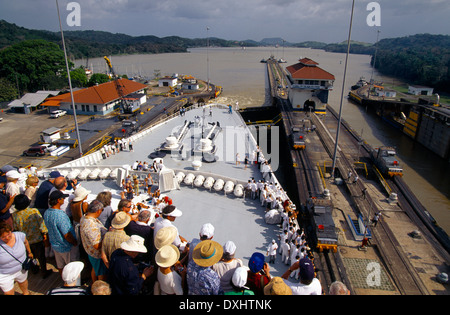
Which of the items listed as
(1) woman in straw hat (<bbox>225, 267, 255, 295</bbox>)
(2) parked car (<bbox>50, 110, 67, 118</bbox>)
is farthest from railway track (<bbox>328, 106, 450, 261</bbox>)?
(2) parked car (<bbox>50, 110, 67, 118</bbox>)

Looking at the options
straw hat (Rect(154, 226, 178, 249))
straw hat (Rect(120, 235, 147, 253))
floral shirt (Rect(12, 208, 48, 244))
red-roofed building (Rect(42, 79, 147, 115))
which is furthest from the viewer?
red-roofed building (Rect(42, 79, 147, 115))

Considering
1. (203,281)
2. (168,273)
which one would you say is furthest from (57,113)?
(203,281)

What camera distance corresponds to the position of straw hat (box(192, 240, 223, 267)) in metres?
4.50

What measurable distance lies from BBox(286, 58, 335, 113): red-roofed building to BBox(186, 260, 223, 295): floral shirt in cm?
3792

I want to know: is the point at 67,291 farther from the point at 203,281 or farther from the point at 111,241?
the point at 203,281

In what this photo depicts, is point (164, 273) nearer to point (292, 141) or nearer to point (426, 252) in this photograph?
point (426, 252)

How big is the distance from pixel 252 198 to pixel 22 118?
45312mm

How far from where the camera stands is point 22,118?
1687 inches

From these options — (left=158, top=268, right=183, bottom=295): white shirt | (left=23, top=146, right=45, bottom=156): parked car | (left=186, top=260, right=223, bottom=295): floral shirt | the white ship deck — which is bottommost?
(left=23, top=146, right=45, bottom=156): parked car

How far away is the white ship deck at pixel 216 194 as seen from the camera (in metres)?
10.1

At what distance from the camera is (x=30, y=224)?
5.96 meters

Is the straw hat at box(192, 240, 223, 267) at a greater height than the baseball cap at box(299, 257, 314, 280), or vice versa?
the straw hat at box(192, 240, 223, 267)

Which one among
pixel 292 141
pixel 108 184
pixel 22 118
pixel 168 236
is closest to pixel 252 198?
pixel 108 184

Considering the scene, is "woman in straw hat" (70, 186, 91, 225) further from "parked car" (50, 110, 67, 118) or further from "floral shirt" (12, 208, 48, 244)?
"parked car" (50, 110, 67, 118)
